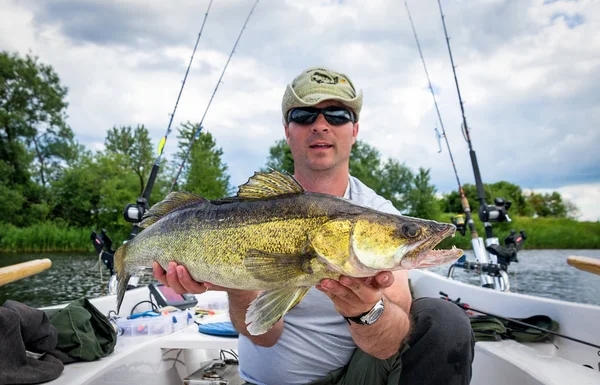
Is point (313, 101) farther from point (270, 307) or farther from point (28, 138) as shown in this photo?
point (28, 138)

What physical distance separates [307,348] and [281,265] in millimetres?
1024

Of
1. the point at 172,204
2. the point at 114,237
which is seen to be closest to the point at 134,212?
the point at 172,204

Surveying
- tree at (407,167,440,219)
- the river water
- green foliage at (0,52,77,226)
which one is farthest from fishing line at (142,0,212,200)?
tree at (407,167,440,219)

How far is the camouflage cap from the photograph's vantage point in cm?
325

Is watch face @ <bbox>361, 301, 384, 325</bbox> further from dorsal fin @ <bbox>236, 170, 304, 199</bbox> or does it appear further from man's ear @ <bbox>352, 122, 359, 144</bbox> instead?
man's ear @ <bbox>352, 122, 359, 144</bbox>

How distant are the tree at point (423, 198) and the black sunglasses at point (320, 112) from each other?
47795mm

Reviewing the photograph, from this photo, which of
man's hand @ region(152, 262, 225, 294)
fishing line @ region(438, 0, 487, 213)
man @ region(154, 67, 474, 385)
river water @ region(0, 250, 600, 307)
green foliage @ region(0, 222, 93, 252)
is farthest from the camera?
green foliage @ region(0, 222, 93, 252)

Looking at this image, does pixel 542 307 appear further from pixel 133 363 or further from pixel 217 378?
pixel 133 363

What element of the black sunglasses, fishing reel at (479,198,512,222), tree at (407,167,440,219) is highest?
tree at (407,167,440,219)

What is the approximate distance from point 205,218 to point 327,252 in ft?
2.44

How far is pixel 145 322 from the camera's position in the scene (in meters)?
4.10

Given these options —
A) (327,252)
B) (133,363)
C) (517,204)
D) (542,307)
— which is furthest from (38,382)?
(517,204)

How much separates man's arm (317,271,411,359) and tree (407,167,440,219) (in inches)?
1903

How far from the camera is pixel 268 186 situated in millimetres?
2289
